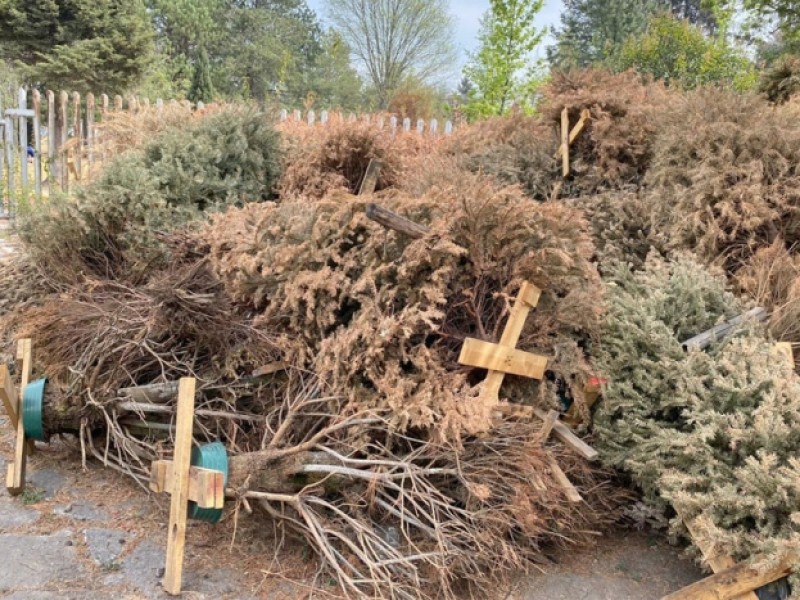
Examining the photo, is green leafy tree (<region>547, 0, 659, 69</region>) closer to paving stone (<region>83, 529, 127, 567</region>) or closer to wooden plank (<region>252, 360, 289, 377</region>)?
wooden plank (<region>252, 360, 289, 377</region>)

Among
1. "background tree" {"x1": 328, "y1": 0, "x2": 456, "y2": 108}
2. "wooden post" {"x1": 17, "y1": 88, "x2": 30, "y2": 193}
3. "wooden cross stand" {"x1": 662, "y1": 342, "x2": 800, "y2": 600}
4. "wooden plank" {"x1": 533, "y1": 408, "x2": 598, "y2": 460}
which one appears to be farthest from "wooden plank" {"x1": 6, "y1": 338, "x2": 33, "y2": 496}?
"background tree" {"x1": 328, "y1": 0, "x2": 456, "y2": 108}

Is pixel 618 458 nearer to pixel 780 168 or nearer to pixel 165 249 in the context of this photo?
pixel 780 168

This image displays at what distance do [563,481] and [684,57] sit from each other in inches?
590

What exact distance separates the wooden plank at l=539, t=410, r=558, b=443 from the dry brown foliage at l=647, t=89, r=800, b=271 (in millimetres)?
2094

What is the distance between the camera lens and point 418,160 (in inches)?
243

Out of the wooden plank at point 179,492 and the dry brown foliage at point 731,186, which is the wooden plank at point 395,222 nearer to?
the wooden plank at point 179,492

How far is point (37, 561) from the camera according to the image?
295cm

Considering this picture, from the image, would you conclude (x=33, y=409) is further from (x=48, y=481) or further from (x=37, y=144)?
(x=37, y=144)

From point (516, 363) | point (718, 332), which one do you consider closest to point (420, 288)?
point (516, 363)

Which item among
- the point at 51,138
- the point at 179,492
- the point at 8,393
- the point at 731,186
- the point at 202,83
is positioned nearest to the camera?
the point at 179,492

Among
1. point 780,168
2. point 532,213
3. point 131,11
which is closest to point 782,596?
point 532,213

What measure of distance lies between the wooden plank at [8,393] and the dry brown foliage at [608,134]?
4.43 meters

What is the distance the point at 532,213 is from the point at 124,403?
2.54 metres

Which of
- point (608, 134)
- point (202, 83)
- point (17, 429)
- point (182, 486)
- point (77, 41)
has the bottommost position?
point (17, 429)
